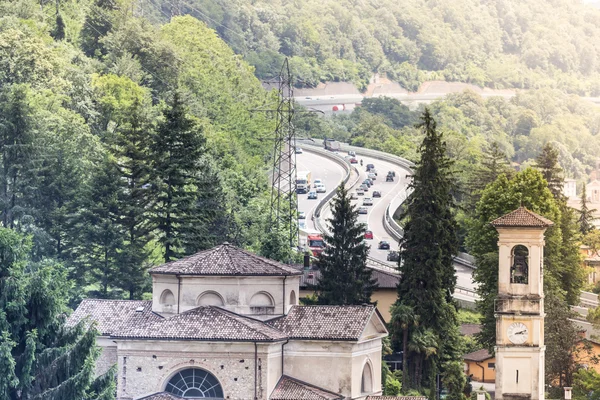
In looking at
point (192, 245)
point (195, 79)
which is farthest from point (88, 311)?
point (195, 79)

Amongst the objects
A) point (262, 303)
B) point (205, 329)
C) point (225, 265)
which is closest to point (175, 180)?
point (225, 265)

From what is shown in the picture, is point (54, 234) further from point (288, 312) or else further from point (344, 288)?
point (288, 312)

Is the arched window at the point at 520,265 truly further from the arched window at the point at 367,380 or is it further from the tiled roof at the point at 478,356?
the tiled roof at the point at 478,356

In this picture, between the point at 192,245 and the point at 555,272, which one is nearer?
the point at 192,245

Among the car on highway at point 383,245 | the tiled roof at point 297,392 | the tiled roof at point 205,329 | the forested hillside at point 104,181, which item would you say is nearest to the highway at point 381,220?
the car on highway at point 383,245

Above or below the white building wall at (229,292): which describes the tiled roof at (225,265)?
above

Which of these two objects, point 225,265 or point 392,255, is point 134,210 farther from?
point 392,255

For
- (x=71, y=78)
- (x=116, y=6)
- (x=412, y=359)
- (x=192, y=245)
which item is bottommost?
(x=412, y=359)
